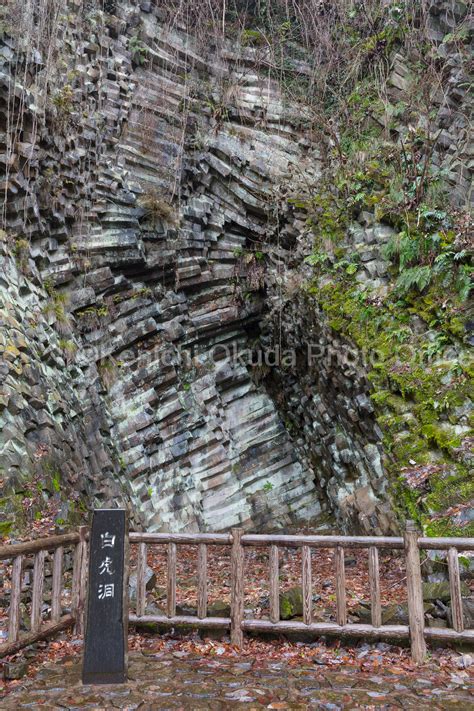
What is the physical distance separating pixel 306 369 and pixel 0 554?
22.7ft

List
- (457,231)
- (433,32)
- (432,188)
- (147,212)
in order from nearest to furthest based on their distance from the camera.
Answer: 1. (457,231)
2. (432,188)
3. (433,32)
4. (147,212)

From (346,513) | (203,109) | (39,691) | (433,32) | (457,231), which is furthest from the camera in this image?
(203,109)

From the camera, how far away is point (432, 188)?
7.84 meters

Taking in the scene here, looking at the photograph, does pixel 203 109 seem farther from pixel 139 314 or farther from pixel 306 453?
pixel 306 453

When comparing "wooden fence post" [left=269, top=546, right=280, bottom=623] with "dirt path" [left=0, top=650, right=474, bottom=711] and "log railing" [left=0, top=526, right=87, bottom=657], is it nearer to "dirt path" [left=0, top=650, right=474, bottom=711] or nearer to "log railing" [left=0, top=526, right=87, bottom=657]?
"dirt path" [left=0, top=650, right=474, bottom=711]

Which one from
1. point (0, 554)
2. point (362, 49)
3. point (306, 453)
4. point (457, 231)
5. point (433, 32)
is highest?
point (362, 49)

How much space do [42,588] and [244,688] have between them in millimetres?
1929

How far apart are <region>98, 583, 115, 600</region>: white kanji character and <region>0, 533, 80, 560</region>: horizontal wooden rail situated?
2.41ft

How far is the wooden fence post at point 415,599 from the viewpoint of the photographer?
14.1ft

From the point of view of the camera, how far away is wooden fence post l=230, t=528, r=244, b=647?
15.3 ft

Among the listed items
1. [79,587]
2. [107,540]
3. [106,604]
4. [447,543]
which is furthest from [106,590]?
[447,543]

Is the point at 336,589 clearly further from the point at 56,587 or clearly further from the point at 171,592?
the point at 56,587

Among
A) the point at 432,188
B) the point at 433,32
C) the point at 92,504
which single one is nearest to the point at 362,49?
the point at 433,32

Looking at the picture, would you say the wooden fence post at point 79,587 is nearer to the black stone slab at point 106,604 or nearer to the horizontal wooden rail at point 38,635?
the horizontal wooden rail at point 38,635
